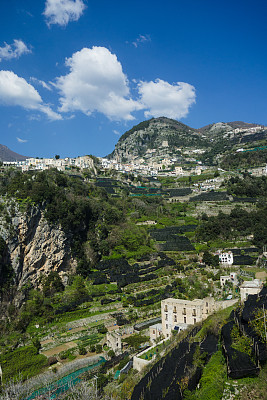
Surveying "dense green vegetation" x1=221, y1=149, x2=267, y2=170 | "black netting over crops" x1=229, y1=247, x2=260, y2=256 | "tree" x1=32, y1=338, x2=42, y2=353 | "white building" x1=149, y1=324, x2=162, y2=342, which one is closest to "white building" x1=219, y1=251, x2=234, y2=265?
"black netting over crops" x1=229, y1=247, x2=260, y2=256

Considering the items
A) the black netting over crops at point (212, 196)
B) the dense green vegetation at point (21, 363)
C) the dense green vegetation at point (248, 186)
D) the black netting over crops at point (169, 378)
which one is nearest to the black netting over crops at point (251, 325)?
the black netting over crops at point (169, 378)

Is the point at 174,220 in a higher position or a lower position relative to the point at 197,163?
lower

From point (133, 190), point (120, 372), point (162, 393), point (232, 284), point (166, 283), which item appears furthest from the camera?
point (133, 190)

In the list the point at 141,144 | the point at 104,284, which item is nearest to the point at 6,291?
the point at 104,284

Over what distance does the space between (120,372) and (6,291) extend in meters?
15.9

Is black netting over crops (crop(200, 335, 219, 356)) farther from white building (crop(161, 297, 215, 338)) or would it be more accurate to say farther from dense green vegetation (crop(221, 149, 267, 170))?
dense green vegetation (crop(221, 149, 267, 170))

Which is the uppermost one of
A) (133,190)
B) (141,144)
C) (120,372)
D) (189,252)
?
(141,144)

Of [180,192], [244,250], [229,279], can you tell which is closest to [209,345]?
[229,279]

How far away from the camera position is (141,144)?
13525cm

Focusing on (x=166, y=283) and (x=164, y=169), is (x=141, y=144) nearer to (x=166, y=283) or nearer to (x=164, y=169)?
(x=164, y=169)

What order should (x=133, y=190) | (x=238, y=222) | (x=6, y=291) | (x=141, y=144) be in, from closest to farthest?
(x=6, y=291)
(x=238, y=222)
(x=133, y=190)
(x=141, y=144)

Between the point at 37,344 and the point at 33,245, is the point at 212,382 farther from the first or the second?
the point at 33,245

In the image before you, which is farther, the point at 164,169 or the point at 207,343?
the point at 164,169

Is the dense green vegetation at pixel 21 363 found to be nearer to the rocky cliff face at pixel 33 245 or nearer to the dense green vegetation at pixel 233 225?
the rocky cliff face at pixel 33 245
